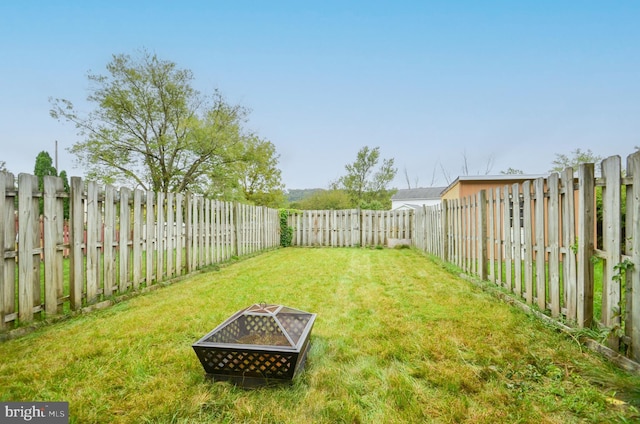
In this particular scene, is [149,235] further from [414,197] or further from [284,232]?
[414,197]

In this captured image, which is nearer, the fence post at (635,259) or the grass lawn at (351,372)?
the grass lawn at (351,372)

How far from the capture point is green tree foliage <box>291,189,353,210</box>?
35.2 metres

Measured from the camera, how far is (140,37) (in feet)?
50.5

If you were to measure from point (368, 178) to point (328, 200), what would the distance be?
19.1ft

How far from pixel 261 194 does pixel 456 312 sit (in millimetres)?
22223

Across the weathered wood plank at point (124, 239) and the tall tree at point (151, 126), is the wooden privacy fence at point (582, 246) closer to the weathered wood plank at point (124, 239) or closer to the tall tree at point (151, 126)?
the weathered wood plank at point (124, 239)

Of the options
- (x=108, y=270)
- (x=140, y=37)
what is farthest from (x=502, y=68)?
(x=140, y=37)

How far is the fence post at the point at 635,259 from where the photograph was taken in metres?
1.96

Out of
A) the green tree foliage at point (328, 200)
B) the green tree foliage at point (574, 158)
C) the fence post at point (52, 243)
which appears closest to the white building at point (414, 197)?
the green tree foliage at point (328, 200)

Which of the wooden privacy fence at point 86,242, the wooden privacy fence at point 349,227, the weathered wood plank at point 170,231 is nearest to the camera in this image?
the wooden privacy fence at point 86,242

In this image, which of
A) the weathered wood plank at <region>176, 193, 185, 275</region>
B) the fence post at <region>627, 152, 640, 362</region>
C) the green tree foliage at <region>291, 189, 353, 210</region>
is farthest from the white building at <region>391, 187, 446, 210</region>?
the fence post at <region>627, 152, 640, 362</region>

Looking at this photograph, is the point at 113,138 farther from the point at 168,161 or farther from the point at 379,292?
the point at 379,292

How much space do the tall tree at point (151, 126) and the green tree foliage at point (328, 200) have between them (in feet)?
62.6

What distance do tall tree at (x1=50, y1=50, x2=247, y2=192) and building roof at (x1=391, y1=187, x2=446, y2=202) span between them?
76.0 feet
